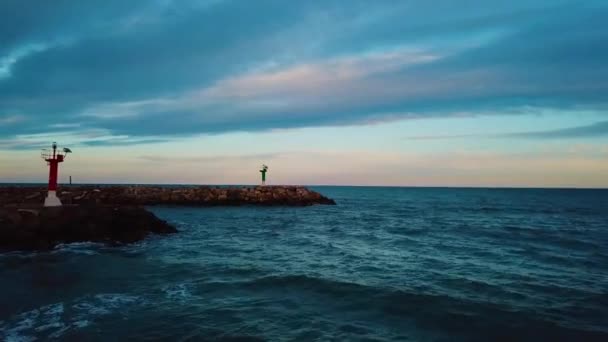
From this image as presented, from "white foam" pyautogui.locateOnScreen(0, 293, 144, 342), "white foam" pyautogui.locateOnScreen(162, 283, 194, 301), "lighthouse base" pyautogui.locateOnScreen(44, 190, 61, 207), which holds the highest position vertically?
"lighthouse base" pyautogui.locateOnScreen(44, 190, 61, 207)

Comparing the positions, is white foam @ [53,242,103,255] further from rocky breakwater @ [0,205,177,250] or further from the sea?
rocky breakwater @ [0,205,177,250]

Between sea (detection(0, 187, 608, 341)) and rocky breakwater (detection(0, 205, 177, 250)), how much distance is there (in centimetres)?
141

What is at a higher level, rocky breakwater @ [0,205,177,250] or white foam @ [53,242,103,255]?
rocky breakwater @ [0,205,177,250]

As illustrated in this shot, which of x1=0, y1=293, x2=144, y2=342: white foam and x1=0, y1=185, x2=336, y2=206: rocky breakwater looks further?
x1=0, y1=185, x2=336, y2=206: rocky breakwater

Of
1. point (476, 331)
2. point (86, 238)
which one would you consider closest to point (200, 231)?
point (86, 238)

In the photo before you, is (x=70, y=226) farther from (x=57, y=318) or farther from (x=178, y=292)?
(x=57, y=318)

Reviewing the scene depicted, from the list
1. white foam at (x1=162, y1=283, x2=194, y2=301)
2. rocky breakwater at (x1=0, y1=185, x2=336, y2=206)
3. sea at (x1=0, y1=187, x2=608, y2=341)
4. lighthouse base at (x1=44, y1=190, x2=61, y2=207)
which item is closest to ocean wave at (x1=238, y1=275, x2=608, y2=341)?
sea at (x1=0, y1=187, x2=608, y2=341)

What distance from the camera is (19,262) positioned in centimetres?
1734

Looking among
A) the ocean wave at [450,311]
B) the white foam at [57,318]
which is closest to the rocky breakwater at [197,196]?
the white foam at [57,318]

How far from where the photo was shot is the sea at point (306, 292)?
9633mm

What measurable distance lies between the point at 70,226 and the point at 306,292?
15.4 metres

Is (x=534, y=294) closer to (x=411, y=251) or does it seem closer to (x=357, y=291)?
(x=357, y=291)

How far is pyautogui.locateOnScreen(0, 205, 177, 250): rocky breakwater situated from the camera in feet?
68.5

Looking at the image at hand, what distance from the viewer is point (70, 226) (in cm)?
2294
